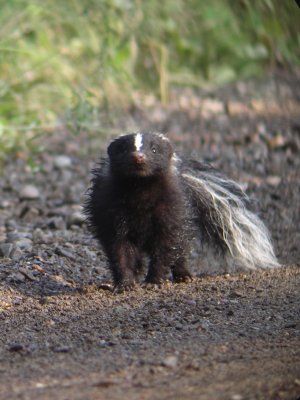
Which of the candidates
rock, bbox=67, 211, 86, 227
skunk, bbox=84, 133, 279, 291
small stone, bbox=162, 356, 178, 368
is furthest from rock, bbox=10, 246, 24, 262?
small stone, bbox=162, 356, 178, 368

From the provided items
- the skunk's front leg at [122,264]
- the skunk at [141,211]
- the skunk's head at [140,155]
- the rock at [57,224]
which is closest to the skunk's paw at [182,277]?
the skunk at [141,211]

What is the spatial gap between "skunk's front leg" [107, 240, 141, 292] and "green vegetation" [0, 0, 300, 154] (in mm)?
2673

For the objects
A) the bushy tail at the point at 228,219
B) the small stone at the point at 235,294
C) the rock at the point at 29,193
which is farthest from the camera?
the rock at the point at 29,193

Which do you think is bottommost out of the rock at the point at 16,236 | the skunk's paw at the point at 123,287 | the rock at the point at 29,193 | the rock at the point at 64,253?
the skunk's paw at the point at 123,287

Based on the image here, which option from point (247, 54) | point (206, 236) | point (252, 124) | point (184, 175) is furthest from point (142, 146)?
point (247, 54)

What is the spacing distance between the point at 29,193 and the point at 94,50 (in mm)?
3305

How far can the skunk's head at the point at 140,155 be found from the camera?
20.7ft

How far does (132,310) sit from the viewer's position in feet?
18.1

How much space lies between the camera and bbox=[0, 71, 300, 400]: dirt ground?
4.12m

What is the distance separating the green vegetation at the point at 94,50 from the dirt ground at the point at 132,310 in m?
0.70

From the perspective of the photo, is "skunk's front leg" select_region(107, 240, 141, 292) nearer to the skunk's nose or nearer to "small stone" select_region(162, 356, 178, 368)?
the skunk's nose

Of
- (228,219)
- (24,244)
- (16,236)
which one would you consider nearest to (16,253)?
(24,244)

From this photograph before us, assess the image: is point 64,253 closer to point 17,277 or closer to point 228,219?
point 17,277

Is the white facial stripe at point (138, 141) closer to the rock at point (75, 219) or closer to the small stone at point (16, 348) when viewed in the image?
the small stone at point (16, 348)
